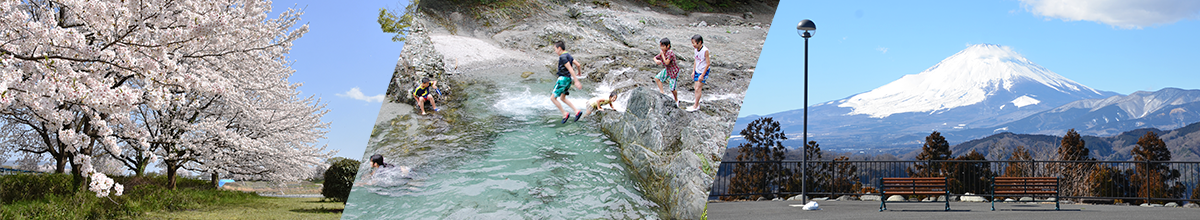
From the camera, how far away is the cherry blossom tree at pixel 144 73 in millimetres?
6301

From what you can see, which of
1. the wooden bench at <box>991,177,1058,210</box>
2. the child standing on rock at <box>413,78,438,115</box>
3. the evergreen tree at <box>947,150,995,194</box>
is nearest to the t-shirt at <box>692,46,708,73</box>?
the child standing on rock at <box>413,78,438,115</box>

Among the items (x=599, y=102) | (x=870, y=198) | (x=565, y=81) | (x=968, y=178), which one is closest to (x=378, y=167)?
(x=565, y=81)

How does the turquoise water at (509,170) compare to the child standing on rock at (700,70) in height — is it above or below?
below

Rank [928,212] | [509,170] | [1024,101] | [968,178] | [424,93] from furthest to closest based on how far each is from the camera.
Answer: [1024,101] → [968,178] → [928,212] → [424,93] → [509,170]

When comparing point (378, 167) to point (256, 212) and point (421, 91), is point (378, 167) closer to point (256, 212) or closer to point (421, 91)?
point (421, 91)

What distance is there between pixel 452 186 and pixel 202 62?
7558 millimetres

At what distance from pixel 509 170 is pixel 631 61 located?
137 cm

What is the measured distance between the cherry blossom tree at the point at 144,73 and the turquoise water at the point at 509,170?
269 centimetres

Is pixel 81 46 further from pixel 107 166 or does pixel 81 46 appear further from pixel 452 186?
pixel 107 166

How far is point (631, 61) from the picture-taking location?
5.66 meters

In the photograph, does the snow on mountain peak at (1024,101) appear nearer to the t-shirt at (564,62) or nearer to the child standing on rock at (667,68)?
the child standing on rock at (667,68)

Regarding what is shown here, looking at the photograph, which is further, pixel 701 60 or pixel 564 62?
pixel 564 62

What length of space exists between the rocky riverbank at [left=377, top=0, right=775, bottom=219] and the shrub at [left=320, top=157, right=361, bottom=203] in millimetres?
6267

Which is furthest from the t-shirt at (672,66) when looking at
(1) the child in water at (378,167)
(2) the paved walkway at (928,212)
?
(2) the paved walkway at (928,212)
